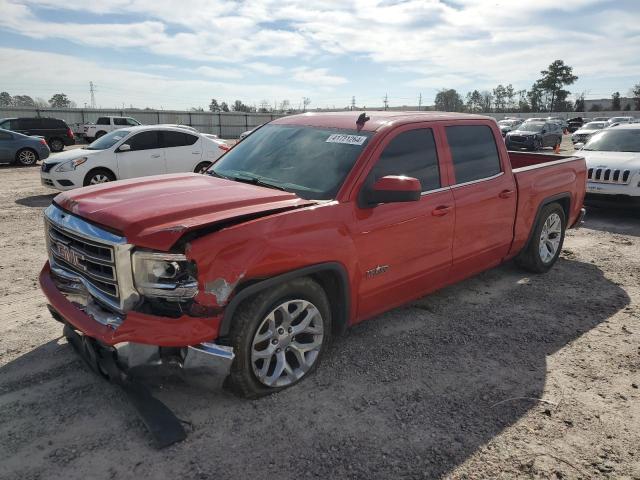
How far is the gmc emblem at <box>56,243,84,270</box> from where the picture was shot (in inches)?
125

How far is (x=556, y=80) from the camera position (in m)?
87.1

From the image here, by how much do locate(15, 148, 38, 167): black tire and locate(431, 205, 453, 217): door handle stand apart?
17479mm

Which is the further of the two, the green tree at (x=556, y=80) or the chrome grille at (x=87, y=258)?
the green tree at (x=556, y=80)

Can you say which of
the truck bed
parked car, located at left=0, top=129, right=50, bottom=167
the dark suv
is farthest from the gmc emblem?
the dark suv

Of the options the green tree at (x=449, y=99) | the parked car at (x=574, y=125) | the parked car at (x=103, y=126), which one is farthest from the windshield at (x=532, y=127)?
the green tree at (x=449, y=99)

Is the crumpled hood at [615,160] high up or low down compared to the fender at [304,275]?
up

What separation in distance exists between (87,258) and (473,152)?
3458 mm

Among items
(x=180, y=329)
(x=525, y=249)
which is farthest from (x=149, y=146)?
(x=180, y=329)

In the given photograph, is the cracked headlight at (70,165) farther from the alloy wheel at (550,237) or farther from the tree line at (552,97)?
the tree line at (552,97)

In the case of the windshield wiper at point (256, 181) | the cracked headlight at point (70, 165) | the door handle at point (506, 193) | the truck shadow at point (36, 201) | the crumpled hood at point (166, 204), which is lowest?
the truck shadow at point (36, 201)

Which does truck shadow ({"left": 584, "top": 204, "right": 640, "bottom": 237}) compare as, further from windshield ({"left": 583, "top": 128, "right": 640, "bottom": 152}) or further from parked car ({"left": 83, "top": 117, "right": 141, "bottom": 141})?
parked car ({"left": 83, "top": 117, "right": 141, "bottom": 141})

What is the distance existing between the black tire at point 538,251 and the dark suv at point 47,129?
2296cm

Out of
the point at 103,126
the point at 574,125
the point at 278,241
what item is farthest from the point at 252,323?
the point at 574,125

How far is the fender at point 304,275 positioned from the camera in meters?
2.90
